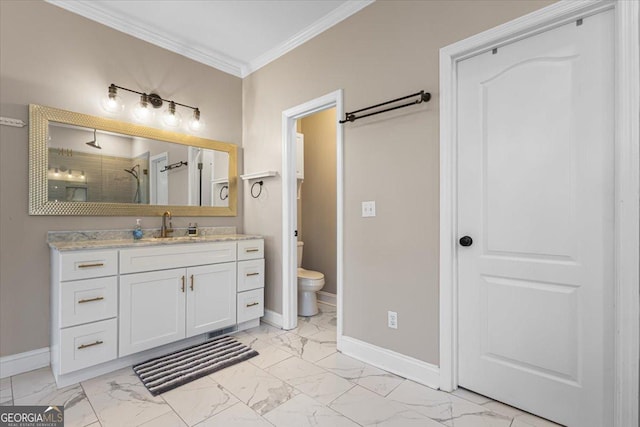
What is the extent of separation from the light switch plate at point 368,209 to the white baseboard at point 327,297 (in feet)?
5.71

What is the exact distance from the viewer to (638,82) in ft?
4.23

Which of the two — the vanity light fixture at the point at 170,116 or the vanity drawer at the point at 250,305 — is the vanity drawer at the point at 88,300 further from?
the vanity light fixture at the point at 170,116

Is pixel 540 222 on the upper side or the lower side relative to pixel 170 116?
lower

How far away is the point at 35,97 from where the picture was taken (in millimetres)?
2180

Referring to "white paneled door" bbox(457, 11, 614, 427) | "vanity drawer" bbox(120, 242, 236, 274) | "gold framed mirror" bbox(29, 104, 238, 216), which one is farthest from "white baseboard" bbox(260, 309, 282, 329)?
"white paneled door" bbox(457, 11, 614, 427)

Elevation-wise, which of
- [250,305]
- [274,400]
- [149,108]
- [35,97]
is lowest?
[274,400]

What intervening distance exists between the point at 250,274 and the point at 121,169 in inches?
54.4

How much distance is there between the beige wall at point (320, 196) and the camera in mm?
3756

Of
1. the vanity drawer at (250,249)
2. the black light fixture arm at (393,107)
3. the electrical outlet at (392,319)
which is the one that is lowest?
the electrical outlet at (392,319)

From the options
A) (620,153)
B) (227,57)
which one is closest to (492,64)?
(620,153)

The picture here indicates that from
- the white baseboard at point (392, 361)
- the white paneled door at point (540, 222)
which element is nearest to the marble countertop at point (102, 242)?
the white baseboard at point (392, 361)

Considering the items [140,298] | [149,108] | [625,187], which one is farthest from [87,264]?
[625,187]

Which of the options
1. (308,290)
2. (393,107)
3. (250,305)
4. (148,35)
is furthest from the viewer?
(308,290)

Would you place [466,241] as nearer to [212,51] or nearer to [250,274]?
[250,274]
